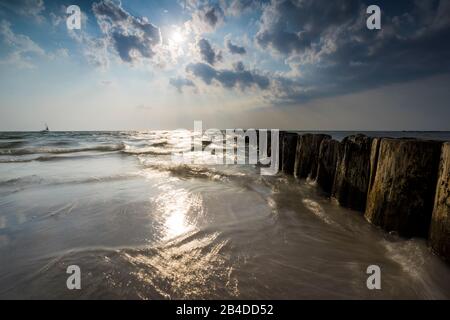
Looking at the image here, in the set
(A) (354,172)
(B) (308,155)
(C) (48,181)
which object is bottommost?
(C) (48,181)

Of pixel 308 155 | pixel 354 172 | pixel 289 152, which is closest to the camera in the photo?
pixel 354 172

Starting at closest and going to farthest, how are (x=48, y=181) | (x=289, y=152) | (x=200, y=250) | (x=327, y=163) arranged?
(x=200, y=250)
(x=327, y=163)
(x=48, y=181)
(x=289, y=152)

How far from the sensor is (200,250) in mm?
2840

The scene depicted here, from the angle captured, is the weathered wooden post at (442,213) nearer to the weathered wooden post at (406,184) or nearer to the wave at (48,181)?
the weathered wooden post at (406,184)

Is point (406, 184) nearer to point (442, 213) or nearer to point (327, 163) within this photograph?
point (442, 213)

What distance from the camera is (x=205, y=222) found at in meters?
3.78

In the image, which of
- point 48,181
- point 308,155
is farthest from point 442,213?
point 48,181

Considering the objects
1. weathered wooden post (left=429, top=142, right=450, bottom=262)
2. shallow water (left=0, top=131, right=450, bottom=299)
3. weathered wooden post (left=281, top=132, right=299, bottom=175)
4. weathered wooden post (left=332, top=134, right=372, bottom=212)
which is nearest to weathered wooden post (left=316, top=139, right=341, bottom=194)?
weathered wooden post (left=332, top=134, right=372, bottom=212)

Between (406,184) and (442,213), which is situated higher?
(406,184)

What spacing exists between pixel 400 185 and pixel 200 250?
2.65 metres

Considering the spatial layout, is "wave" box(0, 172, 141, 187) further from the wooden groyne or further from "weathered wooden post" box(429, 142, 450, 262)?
"weathered wooden post" box(429, 142, 450, 262)

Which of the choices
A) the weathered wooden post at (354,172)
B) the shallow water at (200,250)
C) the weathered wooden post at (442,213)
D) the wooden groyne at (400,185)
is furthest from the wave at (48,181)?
the weathered wooden post at (442,213)

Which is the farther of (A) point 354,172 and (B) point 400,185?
(A) point 354,172
